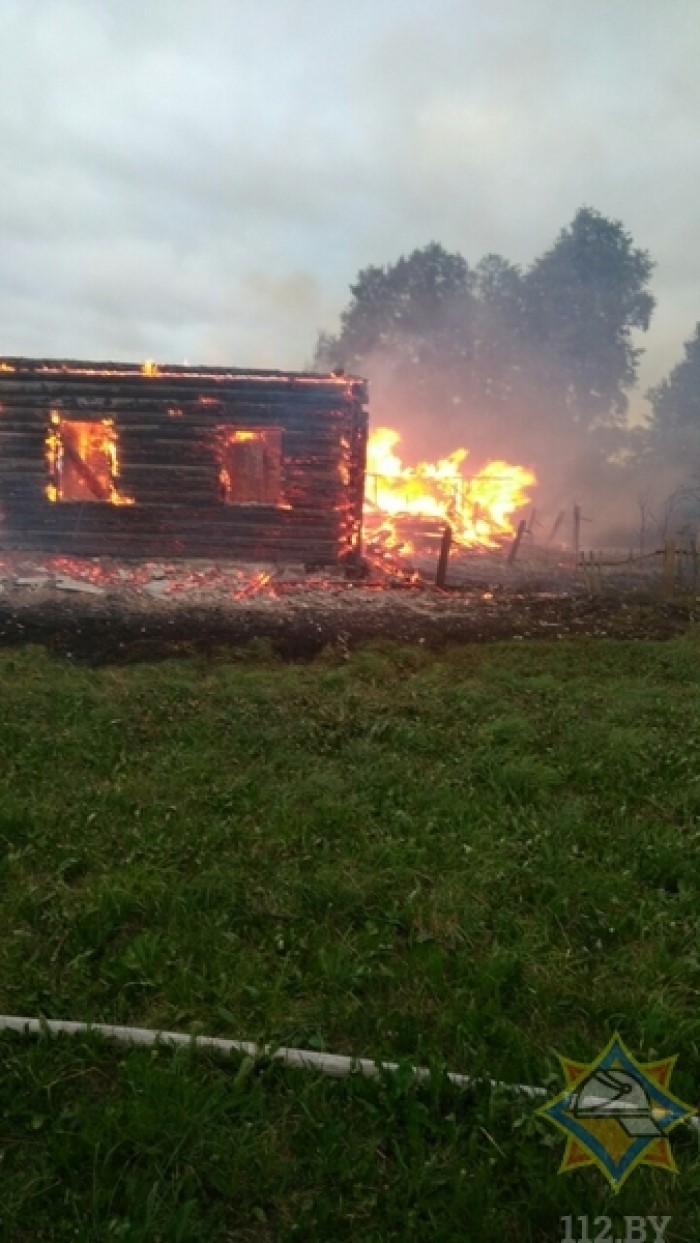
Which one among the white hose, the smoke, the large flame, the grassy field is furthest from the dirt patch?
the smoke

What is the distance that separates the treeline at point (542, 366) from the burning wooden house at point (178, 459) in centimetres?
3161

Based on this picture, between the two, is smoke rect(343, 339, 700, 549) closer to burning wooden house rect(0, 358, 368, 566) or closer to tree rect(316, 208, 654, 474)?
tree rect(316, 208, 654, 474)

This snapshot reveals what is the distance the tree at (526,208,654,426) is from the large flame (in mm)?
18644

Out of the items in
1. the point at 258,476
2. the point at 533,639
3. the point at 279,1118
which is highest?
the point at 258,476

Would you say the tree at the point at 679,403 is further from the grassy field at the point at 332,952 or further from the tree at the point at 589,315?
the grassy field at the point at 332,952

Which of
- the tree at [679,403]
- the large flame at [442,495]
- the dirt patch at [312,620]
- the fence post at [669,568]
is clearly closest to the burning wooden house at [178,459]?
the dirt patch at [312,620]

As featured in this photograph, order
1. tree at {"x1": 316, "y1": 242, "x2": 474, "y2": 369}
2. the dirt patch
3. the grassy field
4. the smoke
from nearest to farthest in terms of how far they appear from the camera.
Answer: the grassy field → the dirt patch → the smoke → tree at {"x1": 316, "y1": 242, "x2": 474, "y2": 369}

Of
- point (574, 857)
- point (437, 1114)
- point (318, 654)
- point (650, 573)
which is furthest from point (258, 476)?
point (437, 1114)

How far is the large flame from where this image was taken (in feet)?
90.7

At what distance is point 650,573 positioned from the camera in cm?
2283

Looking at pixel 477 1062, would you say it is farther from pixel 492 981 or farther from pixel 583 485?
pixel 583 485

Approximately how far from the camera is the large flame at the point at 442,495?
90.7ft

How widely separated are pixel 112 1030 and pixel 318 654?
7.72 m

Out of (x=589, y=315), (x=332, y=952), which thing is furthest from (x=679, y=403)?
(x=332, y=952)
